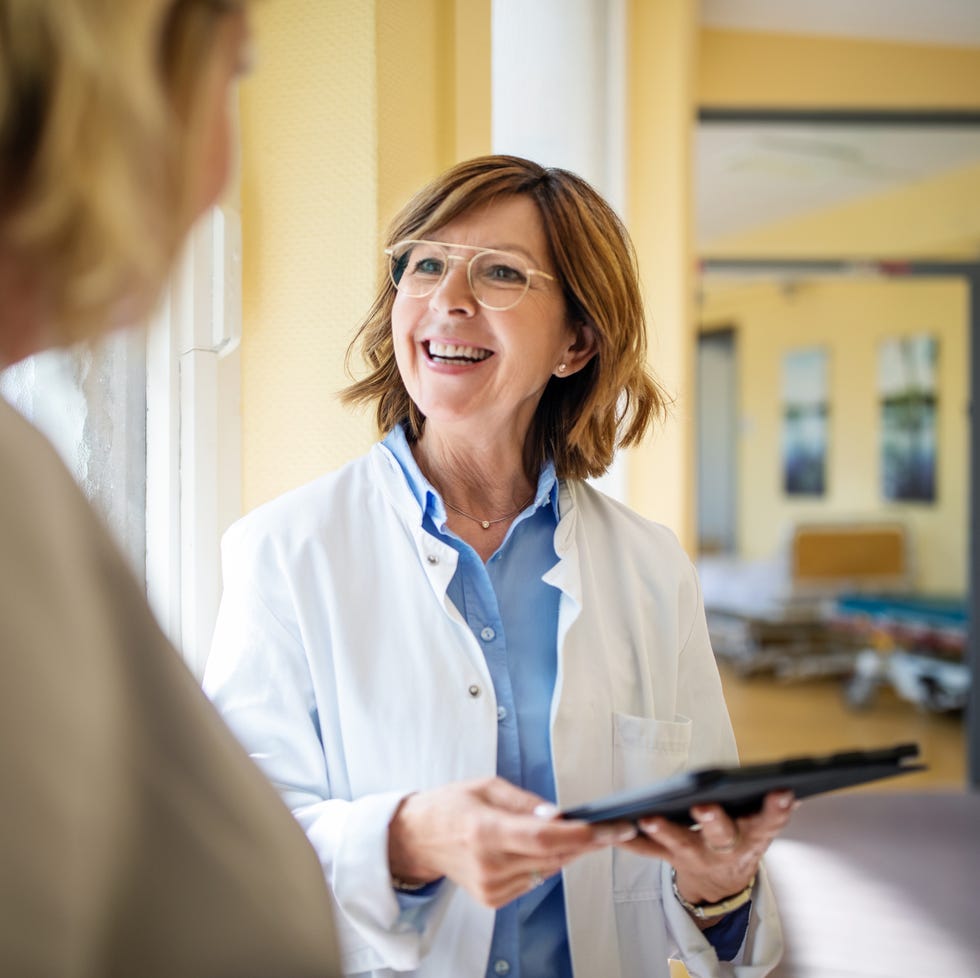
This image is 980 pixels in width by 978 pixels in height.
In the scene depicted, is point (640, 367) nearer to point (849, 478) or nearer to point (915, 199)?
point (915, 199)

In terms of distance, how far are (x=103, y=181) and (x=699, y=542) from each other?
33.5ft

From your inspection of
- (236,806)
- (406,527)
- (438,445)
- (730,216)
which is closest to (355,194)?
(438,445)

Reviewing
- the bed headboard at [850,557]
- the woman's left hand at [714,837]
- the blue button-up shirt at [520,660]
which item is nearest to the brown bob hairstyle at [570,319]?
the blue button-up shirt at [520,660]

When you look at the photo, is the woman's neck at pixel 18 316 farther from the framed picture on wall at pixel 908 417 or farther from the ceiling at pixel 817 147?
the framed picture on wall at pixel 908 417

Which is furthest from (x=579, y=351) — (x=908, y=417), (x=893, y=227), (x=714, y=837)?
(x=908, y=417)

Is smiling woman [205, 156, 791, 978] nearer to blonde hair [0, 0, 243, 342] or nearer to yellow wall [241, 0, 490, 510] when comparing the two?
yellow wall [241, 0, 490, 510]

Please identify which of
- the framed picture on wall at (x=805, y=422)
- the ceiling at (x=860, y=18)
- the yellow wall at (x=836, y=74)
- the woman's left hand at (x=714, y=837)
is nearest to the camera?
the woman's left hand at (x=714, y=837)

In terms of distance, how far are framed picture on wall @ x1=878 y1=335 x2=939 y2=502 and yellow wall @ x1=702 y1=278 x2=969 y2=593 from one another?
3.0 inches

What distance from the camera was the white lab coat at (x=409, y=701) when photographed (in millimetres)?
1122

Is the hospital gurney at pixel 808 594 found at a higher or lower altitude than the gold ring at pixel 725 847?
lower

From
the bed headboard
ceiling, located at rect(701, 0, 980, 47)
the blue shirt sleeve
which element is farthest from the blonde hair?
the bed headboard

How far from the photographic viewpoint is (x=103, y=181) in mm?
532

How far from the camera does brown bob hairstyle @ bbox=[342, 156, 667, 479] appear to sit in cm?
131

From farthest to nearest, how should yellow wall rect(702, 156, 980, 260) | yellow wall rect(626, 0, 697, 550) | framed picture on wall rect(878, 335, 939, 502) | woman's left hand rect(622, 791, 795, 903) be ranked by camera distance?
1. framed picture on wall rect(878, 335, 939, 502)
2. yellow wall rect(702, 156, 980, 260)
3. yellow wall rect(626, 0, 697, 550)
4. woman's left hand rect(622, 791, 795, 903)
